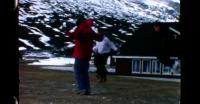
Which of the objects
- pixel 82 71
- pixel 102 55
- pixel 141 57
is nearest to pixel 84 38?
pixel 82 71

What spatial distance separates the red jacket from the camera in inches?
279

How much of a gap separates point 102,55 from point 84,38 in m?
3.15

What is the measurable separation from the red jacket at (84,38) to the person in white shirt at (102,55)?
3052 millimetres

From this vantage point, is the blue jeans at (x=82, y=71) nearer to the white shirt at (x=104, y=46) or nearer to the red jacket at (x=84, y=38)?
the red jacket at (x=84, y=38)

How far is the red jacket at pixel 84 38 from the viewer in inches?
279

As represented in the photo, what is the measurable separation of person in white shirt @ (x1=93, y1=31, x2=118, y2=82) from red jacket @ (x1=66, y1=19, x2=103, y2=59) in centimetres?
305

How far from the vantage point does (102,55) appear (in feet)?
33.7

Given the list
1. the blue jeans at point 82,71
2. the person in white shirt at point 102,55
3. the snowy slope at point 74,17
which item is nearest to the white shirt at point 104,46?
the person in white shirt at point 102,55

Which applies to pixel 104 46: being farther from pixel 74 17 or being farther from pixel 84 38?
pixel 84 38

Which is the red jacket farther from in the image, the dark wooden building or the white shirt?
the dark wooden building
